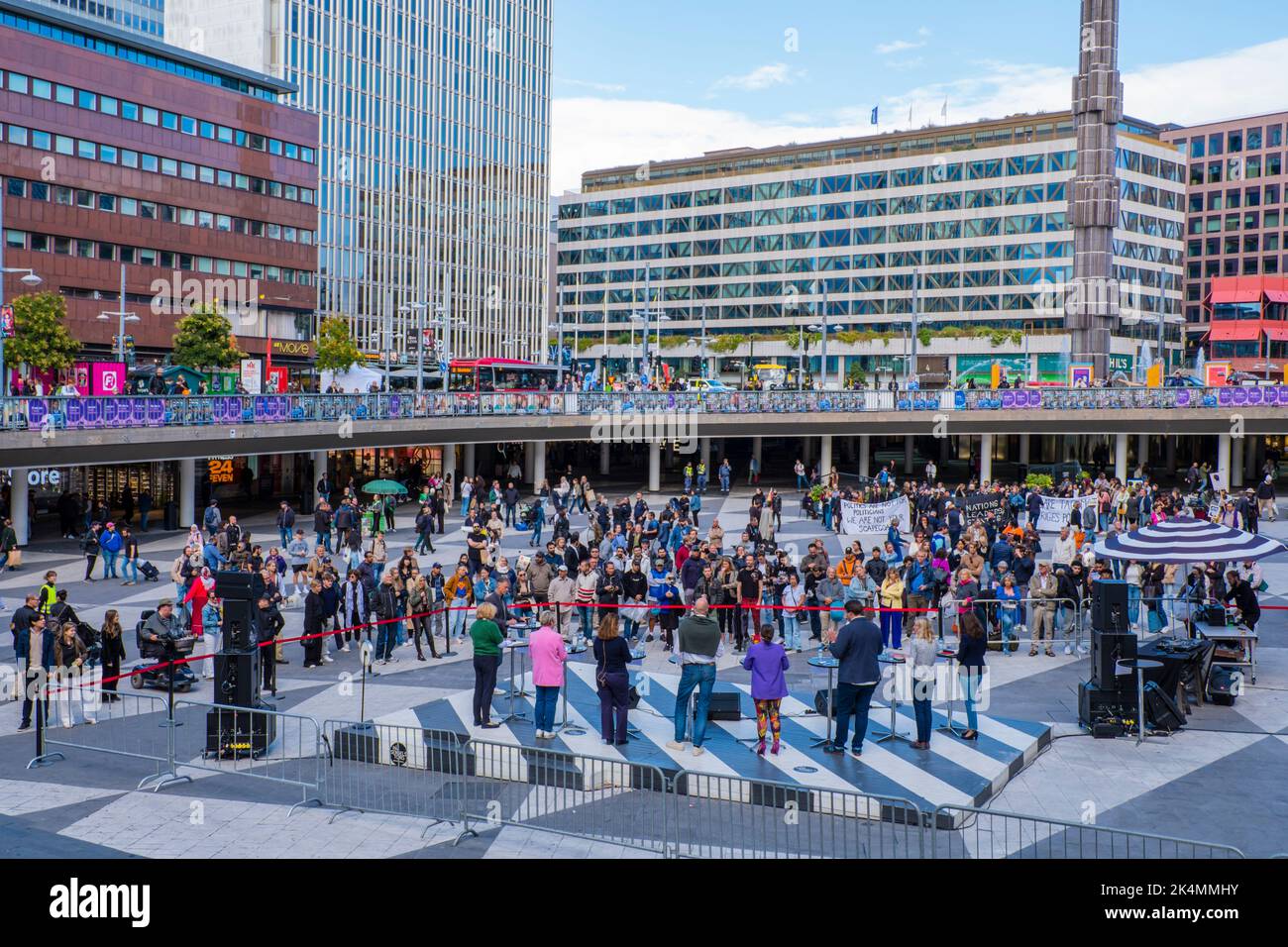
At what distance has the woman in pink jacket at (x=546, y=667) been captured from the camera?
45.5ft

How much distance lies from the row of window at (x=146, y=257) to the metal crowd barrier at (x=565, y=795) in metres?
57.4

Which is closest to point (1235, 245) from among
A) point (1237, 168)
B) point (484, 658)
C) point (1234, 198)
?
point (1234, 198)

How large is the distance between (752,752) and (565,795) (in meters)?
2.90

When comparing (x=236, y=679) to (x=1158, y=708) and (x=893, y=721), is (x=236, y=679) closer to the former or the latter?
(x=893, y=721)

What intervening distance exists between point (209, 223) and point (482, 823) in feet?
218

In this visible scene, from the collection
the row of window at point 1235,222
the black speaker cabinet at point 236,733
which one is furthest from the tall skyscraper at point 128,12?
the row of window at point 1235,222

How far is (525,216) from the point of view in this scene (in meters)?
126

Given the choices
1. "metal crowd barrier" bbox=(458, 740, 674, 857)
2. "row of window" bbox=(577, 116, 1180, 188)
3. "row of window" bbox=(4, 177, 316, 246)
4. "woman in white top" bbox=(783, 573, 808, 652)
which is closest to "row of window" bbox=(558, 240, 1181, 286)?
"row of window" bbox=(577, 116, 1180, 188)

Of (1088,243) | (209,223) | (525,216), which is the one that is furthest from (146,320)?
(525,216)

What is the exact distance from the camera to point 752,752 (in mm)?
14023

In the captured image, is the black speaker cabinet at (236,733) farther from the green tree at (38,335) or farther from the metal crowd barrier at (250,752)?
the green tree at (38,335)

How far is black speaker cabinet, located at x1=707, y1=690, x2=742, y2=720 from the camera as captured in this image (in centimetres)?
1525

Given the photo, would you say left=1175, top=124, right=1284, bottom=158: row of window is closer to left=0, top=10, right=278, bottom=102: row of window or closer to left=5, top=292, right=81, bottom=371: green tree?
left=0, top=10, right=278, bottom=102: row of window
